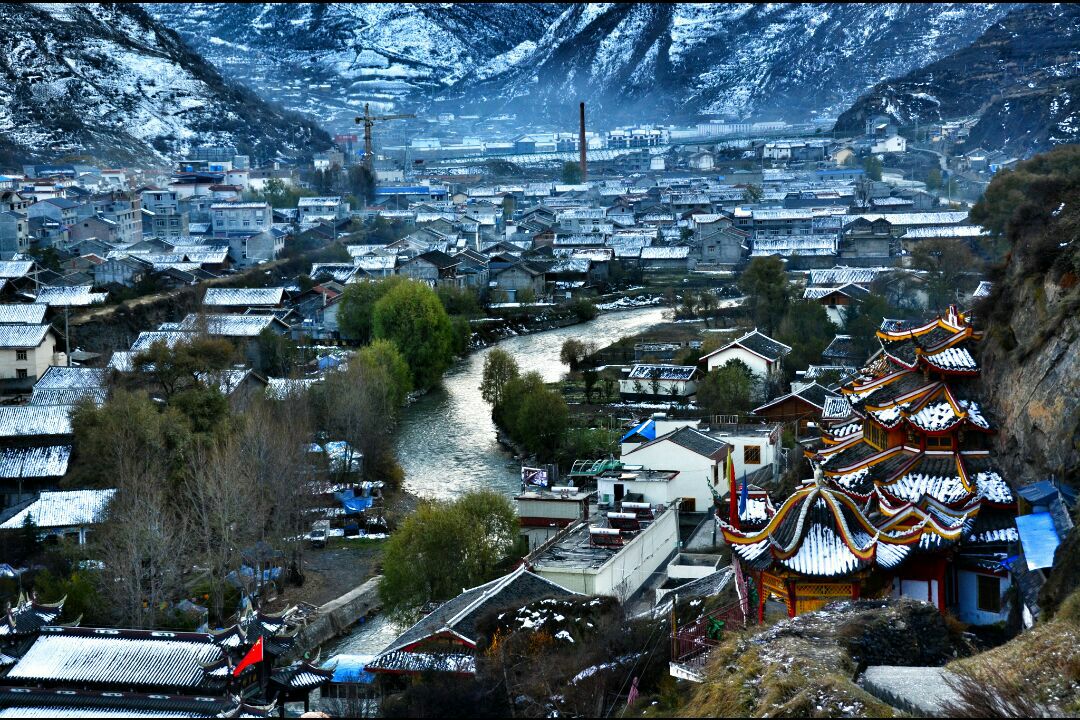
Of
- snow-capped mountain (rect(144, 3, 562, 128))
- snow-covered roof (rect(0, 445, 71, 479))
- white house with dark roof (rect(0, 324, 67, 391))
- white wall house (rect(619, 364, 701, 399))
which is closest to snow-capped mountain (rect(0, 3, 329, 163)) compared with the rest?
white house with dark roof (rect(0, 324, 67, 391))

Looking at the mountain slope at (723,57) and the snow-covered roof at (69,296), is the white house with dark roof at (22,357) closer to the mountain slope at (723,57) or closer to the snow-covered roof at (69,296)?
the snow-covered roof at (69,296)

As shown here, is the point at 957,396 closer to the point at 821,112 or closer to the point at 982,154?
the point at 982,154

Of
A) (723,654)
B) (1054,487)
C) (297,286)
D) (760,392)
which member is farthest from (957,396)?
(297,286)

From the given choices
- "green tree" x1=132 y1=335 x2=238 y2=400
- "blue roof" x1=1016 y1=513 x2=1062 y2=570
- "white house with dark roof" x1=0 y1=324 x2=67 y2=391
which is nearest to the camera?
"blue roof" x1=1016 y1=513 x2=1062 y2=570

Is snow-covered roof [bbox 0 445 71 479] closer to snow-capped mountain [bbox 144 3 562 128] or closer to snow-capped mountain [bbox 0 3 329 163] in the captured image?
snow-capped mountain [bbox 0 3 329 163]

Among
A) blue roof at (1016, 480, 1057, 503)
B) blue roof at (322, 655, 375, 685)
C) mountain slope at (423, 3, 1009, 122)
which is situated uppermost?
mountain slope at (423, 3, 1009, 122)

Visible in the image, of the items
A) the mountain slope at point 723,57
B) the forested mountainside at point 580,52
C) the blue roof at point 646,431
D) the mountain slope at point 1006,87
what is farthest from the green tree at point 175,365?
the forested mountainside at point 580,52
